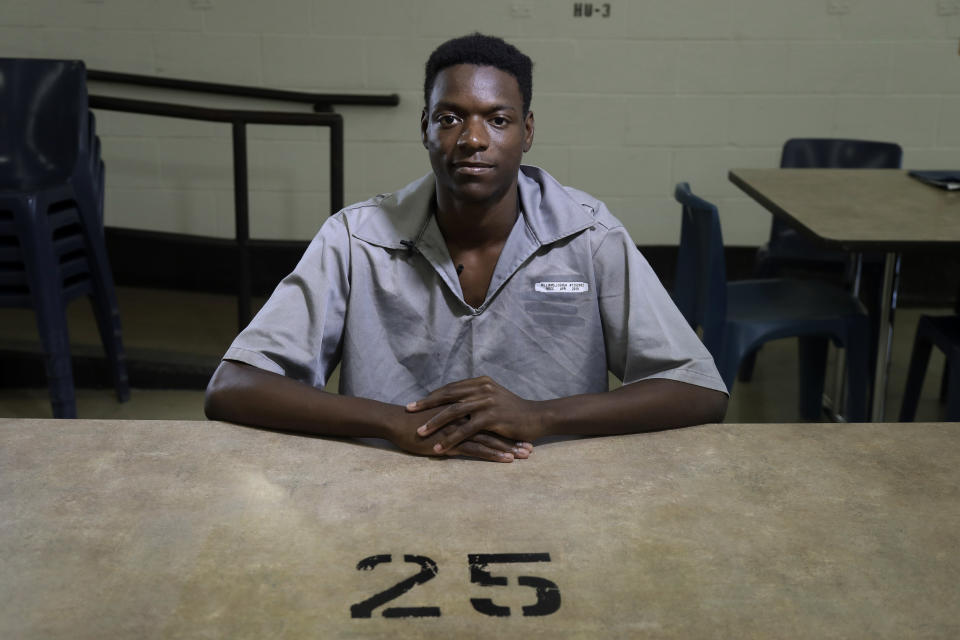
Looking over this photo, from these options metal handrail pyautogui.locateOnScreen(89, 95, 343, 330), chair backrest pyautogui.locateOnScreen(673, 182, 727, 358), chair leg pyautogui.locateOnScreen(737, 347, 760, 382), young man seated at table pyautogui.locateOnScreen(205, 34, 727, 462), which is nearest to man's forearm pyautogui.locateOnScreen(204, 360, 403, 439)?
young man seated at table pyautogui.locateOnScreen(205, 34, 727, 462)

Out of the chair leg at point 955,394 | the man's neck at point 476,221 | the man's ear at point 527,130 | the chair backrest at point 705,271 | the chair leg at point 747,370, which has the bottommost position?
the chair leg at point 747,370

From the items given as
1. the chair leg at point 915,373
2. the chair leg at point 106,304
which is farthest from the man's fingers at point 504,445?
the chair leg at point 106,304

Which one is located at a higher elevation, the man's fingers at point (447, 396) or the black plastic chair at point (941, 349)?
the man's fingers at point (447, 396)

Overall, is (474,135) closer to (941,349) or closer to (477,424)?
(477,424)

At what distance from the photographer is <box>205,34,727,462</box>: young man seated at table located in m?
1.56

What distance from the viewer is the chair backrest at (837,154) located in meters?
3.54

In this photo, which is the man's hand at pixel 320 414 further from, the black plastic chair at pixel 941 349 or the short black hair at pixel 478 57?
the black plastic chair at pixel 941 349

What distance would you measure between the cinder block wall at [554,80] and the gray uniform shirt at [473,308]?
2.70m

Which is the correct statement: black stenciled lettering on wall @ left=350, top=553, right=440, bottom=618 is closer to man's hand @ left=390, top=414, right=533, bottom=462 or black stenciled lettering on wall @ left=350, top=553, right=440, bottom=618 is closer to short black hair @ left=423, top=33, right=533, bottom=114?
man's hand @ left=390, top=414, right=533, bottom=462

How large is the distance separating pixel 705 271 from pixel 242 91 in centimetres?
241

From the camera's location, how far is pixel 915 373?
9.33 feet

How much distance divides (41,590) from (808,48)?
396 centimetres

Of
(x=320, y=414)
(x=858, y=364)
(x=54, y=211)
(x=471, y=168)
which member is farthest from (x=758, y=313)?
(x=54, y=211)

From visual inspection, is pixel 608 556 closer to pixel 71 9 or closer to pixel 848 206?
pixel 848 206
